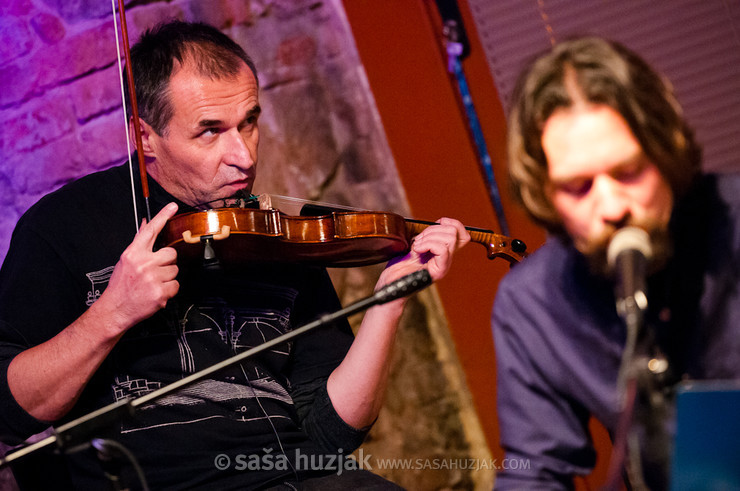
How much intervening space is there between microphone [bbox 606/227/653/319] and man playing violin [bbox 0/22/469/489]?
104 cm

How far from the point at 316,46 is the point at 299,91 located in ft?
0.69

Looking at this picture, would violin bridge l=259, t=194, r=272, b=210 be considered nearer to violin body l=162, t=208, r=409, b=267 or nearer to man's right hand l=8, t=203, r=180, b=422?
violin body l=162, t=208, r=409, b=267

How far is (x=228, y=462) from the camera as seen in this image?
196 cm

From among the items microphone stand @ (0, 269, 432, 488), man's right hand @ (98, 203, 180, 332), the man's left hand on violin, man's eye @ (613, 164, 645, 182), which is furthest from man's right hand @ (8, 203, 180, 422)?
man's eye @ (613, 164, 645, 182)

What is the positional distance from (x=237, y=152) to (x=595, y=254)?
127 centimetres

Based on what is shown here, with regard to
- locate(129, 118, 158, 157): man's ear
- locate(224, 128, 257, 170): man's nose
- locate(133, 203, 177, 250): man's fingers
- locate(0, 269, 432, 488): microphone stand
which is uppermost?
locate(129, 118, 158, 157): man's ear

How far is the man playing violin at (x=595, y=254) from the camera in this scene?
1.37m

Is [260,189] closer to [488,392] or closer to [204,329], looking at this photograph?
[204,329]

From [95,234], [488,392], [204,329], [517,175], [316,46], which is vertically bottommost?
[488,392]

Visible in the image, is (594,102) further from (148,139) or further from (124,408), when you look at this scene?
(148,139)

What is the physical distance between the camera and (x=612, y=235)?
132 cm

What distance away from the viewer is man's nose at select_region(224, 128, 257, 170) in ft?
7.36

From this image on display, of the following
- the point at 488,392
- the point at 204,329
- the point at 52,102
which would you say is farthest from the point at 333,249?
the point at 52,102

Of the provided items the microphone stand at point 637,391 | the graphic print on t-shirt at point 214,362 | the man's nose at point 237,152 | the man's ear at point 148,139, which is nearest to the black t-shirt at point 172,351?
the graphic print on t-shirt at point 214,362
